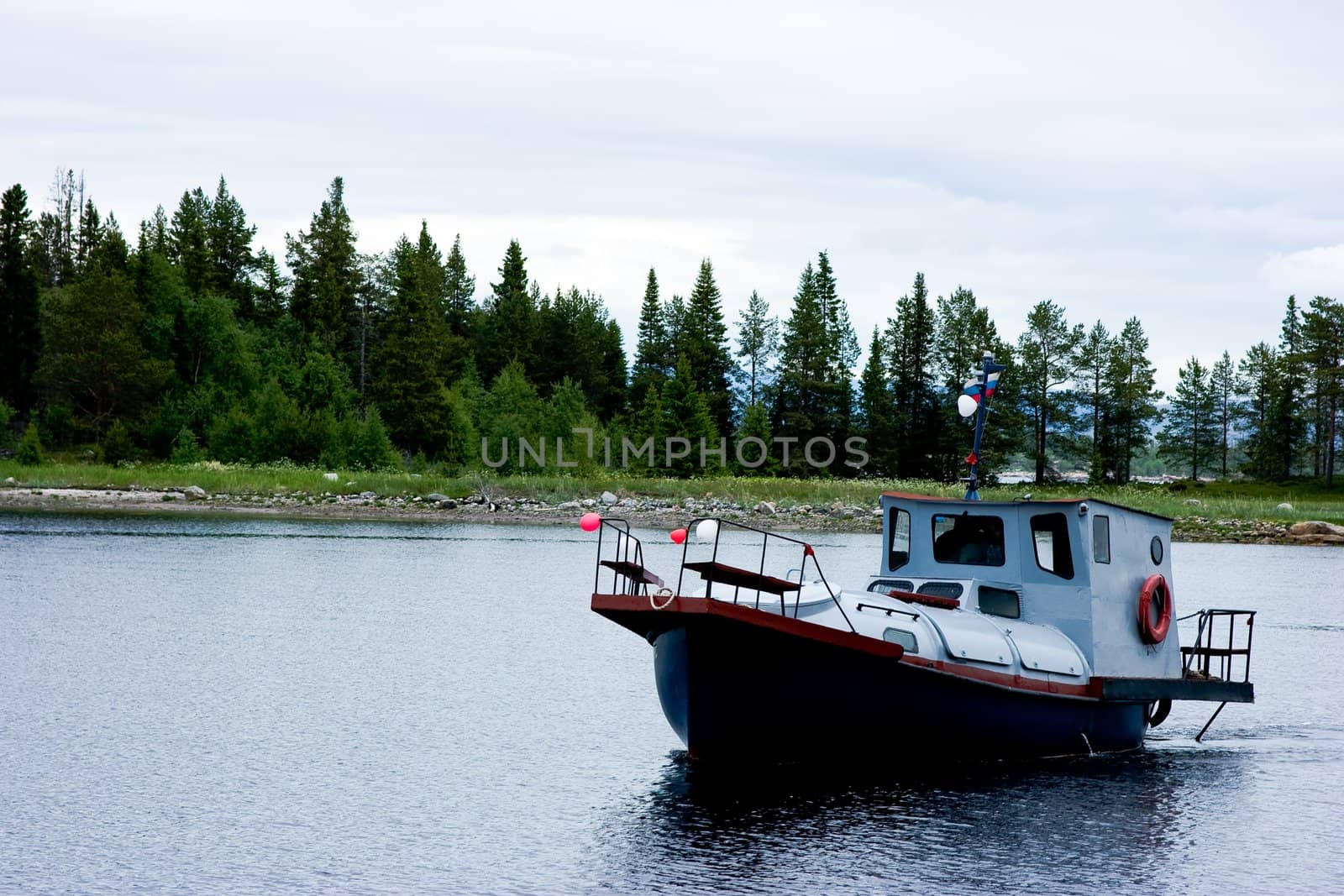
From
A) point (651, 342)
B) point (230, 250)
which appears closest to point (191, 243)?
point (230, 250)

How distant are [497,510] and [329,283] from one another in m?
40.6

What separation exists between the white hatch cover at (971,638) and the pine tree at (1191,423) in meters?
114

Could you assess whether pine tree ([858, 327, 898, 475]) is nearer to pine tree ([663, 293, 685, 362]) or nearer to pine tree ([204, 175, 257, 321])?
pine tree ([663, 293, 685, 362])

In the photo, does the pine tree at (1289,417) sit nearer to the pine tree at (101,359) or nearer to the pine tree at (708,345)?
the pine tree at (708,345)

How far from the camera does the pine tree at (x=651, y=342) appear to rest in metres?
116

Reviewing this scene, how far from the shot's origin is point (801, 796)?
1667 centimetres

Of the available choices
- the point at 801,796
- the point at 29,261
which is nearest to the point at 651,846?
the point at 801,796

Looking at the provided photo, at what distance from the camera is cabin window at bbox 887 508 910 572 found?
19.6 m

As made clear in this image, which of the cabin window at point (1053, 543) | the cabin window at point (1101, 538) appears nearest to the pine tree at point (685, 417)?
the cabin window at point (1101, 538)

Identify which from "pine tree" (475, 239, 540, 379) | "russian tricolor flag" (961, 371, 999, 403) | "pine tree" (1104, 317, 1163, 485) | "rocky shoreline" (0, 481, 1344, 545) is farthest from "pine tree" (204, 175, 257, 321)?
"russian tricolor flag" (961, 371, 999, 403)

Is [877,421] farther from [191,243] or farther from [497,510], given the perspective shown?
[191,243]

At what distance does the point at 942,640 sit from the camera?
16719mm

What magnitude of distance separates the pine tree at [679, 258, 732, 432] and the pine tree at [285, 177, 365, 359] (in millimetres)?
28534

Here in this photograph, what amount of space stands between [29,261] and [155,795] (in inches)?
3582
